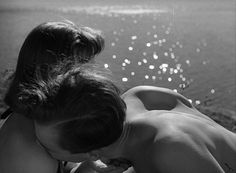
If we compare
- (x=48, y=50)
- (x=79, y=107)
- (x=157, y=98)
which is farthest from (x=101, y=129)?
(x=157, y=98)

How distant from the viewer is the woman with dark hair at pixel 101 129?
2158mm

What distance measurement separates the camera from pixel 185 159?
2.15m

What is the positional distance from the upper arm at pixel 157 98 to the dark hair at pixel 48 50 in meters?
0.46

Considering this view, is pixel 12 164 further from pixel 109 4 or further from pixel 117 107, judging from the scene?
pixel 109 4

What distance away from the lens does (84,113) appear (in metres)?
2.16

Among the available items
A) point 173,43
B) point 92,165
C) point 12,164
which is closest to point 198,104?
point 92,165

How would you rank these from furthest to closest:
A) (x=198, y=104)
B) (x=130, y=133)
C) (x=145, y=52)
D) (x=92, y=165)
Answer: (x=145, y=52) → (x=198, y=104) → (x=92, y=165) → (x=130, y=133)

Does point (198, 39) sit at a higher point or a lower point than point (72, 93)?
lower

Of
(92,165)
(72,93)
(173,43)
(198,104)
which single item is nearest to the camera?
(72,93)

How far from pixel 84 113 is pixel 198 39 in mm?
11328

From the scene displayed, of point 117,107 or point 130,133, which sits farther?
point 130,133

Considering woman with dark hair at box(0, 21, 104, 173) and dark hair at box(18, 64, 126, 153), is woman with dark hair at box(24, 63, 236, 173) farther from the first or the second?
woman with dark hair at box(0, 21, 104, 173)

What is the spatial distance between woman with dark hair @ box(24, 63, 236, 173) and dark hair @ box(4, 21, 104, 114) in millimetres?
218

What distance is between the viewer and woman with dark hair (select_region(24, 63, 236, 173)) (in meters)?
2.16
